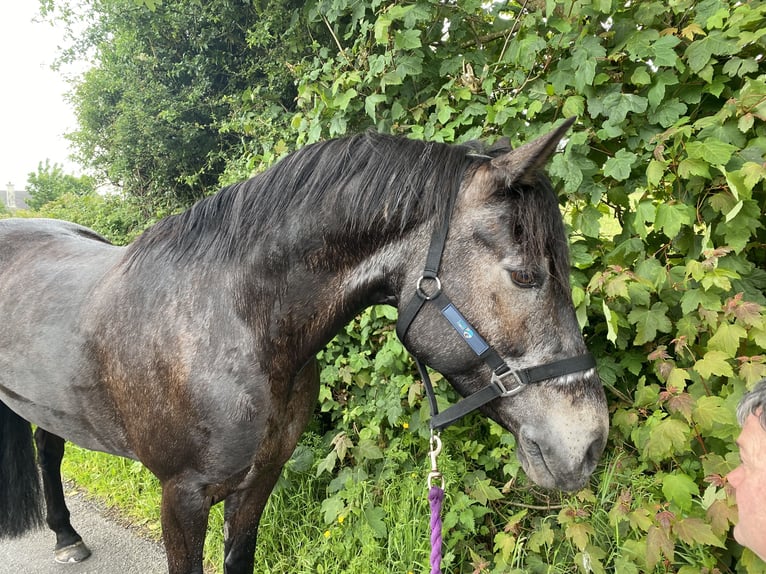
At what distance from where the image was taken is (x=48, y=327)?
2184 millimetres

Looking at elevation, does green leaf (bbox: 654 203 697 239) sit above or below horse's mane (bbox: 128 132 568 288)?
below

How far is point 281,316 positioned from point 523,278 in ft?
2.84

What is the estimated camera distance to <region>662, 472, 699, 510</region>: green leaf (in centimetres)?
169

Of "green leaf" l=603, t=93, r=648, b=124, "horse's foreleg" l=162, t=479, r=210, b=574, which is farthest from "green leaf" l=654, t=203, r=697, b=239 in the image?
"horse's foreleg" l=162, t=479, r=210, b=574

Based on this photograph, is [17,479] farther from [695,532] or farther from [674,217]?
[674,217]

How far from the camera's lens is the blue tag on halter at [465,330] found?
1408 millimetres

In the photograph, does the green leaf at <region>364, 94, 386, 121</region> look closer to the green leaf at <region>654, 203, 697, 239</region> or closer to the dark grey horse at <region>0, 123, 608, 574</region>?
the dark grey horse at <region>0, 123, 608, 574</region>

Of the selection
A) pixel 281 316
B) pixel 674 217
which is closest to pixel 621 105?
pixel 674 217

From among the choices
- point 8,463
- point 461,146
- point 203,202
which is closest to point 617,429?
point 461,146

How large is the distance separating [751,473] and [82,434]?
2.60 meters

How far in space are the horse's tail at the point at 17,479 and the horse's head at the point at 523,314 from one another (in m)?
3.12

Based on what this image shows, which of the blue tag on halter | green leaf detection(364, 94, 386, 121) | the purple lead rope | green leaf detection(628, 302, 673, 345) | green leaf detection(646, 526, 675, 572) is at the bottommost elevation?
green leaf detection(646, 526, 675, 572)

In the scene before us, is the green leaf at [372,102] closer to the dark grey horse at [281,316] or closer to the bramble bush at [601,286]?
the bramble bush at [601,286]

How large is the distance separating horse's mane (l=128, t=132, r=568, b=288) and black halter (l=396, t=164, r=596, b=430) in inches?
4.3
